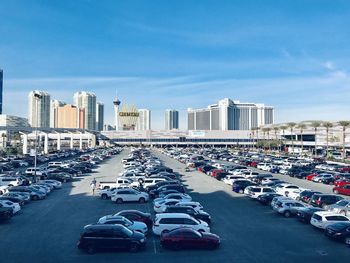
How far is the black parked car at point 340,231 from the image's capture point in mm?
19922

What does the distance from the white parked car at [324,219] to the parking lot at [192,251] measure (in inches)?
19.5

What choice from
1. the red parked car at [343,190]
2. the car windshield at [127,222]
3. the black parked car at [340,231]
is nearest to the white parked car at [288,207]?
the black parked car at [340,231]

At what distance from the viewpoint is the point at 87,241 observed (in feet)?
59.1

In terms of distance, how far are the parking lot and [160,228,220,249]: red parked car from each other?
0.31 m

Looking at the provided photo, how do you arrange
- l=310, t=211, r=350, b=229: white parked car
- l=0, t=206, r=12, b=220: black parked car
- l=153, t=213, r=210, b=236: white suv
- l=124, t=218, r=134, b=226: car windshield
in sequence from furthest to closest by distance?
1. l=0, t=206, r=12, b=220: black parked car
2. l=310, t=211, r=350, b=229: white parked car
3. l=124, t=218, r=134, b=226: car windshield
4. l=153, t=213, r=210, b=236: white suv

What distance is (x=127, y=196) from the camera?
32.2 m

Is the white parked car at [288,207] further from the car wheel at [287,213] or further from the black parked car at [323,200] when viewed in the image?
the black parked car at [323,200]

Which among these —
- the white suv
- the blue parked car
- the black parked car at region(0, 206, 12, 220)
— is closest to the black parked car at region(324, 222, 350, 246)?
the white suv

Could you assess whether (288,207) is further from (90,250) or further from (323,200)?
(90,250)

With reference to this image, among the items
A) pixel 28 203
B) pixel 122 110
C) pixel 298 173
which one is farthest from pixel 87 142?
pixel 28 203

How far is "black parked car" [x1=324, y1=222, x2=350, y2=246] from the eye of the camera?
784 inches

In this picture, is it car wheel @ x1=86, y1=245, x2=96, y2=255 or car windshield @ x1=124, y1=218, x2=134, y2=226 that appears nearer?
car wheel @ x1=86, y1=245, x2=96, y2=255

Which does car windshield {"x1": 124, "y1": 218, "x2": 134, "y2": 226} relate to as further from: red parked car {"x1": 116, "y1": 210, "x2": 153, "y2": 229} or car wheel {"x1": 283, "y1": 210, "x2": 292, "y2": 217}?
car wheel {"x1": 283, "y1": 210, "x2": 292, "y2": 217}

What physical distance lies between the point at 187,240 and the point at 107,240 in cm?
346
